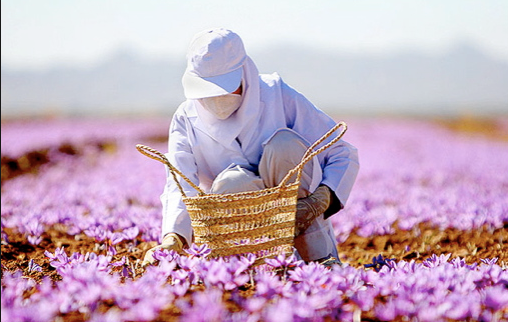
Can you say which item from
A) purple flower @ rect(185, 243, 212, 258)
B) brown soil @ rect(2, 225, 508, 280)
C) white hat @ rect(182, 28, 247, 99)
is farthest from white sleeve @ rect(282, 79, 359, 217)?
purple flower @ rect(185, 243, 212, 258)

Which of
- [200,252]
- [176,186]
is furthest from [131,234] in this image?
[200,252]

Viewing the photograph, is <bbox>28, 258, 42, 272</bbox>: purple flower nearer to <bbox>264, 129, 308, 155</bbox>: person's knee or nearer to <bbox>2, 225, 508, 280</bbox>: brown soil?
<bbox>2, 225, 508, 280</bbox>: brown soil

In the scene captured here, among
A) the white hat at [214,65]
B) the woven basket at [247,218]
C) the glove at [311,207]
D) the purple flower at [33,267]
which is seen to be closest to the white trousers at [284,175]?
the glove at [311,207]

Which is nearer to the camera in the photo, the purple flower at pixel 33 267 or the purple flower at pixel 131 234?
the purple flower at pixel 33 267

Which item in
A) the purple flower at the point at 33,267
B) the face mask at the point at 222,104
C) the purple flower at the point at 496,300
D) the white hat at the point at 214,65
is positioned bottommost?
the purple flower at the point at 33,267

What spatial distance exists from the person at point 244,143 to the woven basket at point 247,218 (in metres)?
0.19

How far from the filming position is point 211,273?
2.14 metres

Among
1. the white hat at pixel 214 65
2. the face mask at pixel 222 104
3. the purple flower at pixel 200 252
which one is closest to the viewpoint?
the purple flower at pixel 200 252

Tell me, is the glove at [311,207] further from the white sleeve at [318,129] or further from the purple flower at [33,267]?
the purple flower at [33,267]

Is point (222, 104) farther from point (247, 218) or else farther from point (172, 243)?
point (172, 243)

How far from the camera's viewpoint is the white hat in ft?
8.88

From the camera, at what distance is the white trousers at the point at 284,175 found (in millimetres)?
2801

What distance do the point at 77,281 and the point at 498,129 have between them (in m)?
26.8

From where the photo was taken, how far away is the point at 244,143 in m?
2.98
